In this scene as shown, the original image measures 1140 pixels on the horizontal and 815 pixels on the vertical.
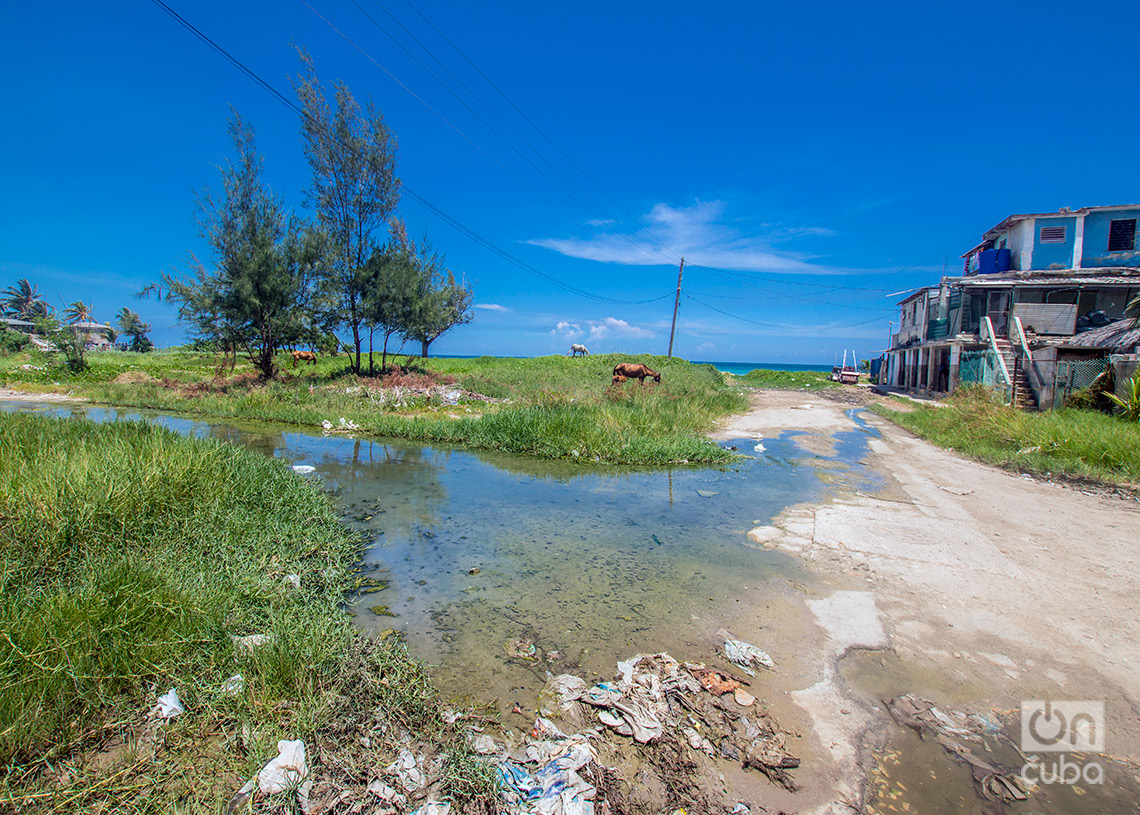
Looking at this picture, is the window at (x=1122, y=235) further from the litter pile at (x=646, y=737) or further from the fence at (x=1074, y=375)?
the litter pile at (x=646, y=737)

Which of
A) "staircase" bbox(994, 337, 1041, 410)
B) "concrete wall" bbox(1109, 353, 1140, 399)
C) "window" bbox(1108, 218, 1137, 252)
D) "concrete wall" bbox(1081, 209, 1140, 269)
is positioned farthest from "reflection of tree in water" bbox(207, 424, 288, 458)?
"window" bbox(1108, 218, 1137, 252)

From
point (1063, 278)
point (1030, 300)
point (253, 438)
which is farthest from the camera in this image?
point (1030, 300)

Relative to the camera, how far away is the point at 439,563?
4.71 m

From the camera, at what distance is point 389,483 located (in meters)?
7.54

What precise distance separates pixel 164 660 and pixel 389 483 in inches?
194

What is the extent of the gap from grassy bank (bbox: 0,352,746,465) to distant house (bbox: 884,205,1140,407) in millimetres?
8870

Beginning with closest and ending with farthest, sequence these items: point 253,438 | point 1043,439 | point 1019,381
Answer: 1. point 1043,439
2. point 253,438
3. point 1019,381

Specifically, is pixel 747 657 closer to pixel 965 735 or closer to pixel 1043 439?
pixel 965 735

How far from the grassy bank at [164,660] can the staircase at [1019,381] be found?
54.6 feet

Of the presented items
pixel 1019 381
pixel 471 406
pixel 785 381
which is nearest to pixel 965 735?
pixel 471 406

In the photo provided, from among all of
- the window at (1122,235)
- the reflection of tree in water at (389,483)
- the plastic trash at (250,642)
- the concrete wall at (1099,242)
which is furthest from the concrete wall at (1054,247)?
the plastic trash at (250,642)

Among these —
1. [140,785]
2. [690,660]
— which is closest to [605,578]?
[690,660]

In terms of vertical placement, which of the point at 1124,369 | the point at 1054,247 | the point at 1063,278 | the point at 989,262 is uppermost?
the point at 1054,247

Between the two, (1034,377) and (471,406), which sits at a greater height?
(1034,377)
